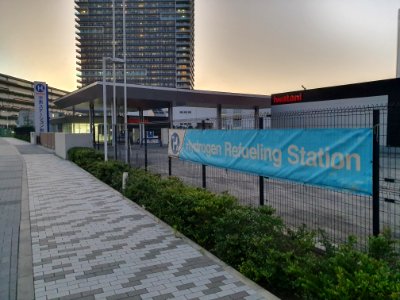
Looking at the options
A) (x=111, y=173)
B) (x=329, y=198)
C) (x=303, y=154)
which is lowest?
(x=329, y=198)

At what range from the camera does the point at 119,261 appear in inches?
197

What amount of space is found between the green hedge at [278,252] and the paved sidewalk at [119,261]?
0.28 meters

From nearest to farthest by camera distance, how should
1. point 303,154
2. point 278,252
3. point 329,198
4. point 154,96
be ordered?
1. point 278,252
2. point 303,154
3. point 329,198
4. point 154,96

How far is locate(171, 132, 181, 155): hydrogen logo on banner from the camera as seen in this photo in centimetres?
1059

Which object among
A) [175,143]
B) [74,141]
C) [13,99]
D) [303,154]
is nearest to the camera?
[303,154]


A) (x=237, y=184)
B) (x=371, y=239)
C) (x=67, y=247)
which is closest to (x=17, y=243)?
(x=67, y=247)

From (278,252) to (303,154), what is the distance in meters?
1.86

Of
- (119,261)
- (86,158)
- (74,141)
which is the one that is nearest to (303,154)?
(119,261)

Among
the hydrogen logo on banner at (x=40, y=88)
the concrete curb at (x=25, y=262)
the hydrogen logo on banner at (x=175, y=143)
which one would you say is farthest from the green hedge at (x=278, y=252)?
the hydrogen logo on banner at (x=40, y=88)

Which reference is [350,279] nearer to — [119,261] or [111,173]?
[119,261]

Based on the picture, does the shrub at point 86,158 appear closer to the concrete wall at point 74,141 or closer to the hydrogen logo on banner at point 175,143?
the concrete wall at point 74,141

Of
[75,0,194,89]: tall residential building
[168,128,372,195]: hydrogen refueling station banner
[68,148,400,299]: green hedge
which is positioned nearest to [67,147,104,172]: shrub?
[68,148,400,299]: green hedge

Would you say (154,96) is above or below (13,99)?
below

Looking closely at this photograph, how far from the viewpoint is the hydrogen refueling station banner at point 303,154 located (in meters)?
4.48
